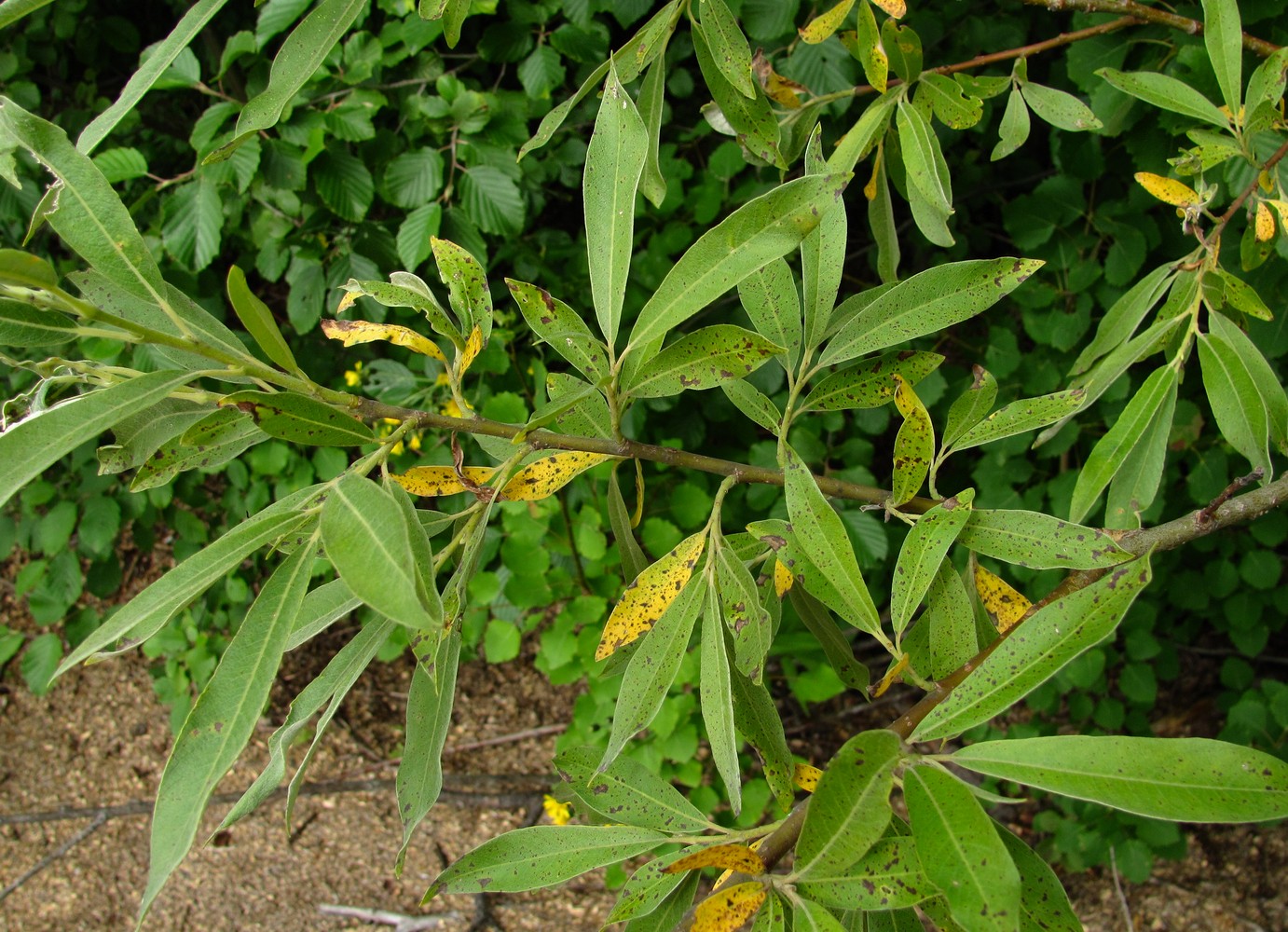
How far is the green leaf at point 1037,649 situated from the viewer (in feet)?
1.35

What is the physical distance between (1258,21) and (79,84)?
69.0 inches

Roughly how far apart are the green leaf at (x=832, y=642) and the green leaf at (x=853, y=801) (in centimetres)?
21

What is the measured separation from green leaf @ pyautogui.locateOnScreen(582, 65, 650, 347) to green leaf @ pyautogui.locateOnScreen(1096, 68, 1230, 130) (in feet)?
1.48

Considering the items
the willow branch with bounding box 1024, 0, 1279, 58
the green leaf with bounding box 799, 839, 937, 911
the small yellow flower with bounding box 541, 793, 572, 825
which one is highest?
the willow branch with bounding box 1024, 0, 1279, 58

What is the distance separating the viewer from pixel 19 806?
2062 mm

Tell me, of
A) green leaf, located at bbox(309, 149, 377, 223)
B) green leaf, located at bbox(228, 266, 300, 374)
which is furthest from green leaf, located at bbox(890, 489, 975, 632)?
green leaf, located at bbox(309, 149, 377, 223)

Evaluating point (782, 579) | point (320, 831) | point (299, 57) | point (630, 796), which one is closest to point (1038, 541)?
point (782, 579)

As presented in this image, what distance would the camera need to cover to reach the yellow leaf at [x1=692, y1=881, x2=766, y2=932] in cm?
45

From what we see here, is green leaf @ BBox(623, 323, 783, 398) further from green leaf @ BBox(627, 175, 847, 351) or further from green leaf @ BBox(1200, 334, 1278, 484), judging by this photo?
green leaf @ BBox(1200, 334, 1278, 484)

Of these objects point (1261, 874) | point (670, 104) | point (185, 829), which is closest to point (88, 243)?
point (185, 829)

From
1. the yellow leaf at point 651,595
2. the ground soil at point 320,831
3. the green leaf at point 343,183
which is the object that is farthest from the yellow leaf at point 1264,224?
the ground soil at point 320,831

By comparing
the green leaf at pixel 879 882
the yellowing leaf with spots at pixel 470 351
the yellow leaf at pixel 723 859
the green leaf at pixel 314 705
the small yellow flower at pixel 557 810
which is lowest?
the small yellow flower at pixel 557 810

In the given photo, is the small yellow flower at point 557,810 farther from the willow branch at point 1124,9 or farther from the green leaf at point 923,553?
A: the willow branch at point 1124,9

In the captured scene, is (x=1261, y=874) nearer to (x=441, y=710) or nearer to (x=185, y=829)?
(x=441, y=710)
